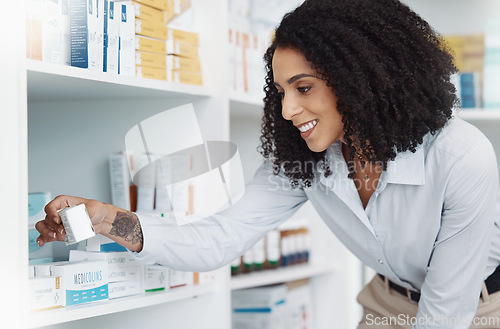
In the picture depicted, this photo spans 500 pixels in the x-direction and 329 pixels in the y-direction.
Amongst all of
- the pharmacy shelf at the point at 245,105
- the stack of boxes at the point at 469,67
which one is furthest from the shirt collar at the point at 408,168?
the stack of boxes at the point at 469,67

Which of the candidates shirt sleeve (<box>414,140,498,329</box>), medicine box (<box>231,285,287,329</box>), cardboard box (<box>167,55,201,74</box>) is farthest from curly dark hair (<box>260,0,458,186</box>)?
medicine box (<box>231,285,287,329</box>)

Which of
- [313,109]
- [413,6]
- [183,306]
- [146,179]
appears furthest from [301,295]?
[413,6]

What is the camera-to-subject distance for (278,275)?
1862 millimetres

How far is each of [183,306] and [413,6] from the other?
1.85 meters

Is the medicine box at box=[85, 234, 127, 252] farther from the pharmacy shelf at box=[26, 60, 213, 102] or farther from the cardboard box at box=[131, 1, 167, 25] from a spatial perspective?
the cardboard box at box=[131, 1, 167, 25]

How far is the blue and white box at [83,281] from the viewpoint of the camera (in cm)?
107

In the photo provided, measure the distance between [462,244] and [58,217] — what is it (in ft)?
2.58

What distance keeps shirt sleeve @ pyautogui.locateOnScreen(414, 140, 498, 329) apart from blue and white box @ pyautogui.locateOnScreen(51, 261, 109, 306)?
653 mm

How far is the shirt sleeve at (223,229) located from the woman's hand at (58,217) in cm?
11

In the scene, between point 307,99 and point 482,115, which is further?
point 482,115

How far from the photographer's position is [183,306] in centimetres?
139

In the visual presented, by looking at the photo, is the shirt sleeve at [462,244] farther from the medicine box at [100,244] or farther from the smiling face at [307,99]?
the medicine box at [100,244]

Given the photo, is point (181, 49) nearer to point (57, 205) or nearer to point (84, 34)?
point (84, 34)

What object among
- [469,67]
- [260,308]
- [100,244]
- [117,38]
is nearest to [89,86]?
[117,38]
